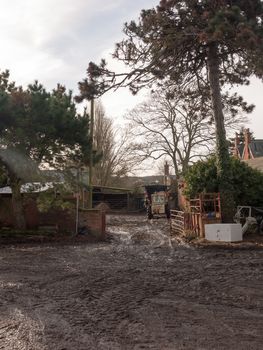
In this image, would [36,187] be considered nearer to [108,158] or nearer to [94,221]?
[94,221]

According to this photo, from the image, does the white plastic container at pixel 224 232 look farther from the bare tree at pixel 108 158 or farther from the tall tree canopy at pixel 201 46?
the bare tree at pixel 108 158

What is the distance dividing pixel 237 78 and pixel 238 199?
555 centimetres

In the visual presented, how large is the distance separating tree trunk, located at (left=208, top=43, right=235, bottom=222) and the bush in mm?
359

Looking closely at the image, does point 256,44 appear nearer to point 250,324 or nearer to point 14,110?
point 14,110

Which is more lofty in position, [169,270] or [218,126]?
[218,126]

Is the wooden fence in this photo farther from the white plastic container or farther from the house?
the house

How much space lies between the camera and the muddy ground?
4750 millimetres

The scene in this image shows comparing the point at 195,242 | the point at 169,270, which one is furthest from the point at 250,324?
the point at 195,242

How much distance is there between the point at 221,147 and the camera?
16.2 meters

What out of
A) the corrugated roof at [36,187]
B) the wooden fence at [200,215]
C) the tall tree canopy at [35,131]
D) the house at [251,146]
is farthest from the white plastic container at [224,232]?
the house at [251,146]

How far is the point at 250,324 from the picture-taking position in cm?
524

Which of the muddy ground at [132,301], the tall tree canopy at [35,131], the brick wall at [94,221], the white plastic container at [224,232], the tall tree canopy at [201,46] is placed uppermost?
the tall tree canopy at [201,46]

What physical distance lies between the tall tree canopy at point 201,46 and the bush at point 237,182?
536 millimetres

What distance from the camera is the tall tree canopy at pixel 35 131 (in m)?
14.5
